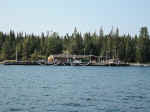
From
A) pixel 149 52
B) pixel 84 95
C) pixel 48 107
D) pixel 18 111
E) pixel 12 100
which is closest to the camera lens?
pixel 18 111

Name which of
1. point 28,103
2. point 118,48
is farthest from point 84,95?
point 118,48

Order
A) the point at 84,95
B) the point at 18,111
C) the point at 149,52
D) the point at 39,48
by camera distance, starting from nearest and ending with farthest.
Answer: the point at 18,111
the point at 84,95
the point at 149,52
the point at 39,48

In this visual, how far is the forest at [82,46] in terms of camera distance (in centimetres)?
16025

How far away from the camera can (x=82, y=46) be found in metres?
168

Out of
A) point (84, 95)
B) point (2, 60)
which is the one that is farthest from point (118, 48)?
point (84, 95)

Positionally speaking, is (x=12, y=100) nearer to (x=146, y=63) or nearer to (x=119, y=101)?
(x=119, y=101)

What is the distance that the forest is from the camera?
160 m

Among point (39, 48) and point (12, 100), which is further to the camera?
point (39, 48)

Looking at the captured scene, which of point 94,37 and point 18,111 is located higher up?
point 94,37

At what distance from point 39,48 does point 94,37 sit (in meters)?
28.0

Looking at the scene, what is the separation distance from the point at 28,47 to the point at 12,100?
5251 inches

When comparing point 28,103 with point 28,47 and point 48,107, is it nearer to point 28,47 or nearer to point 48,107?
point 48,107

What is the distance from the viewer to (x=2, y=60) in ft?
565

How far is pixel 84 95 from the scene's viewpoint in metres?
39.9
